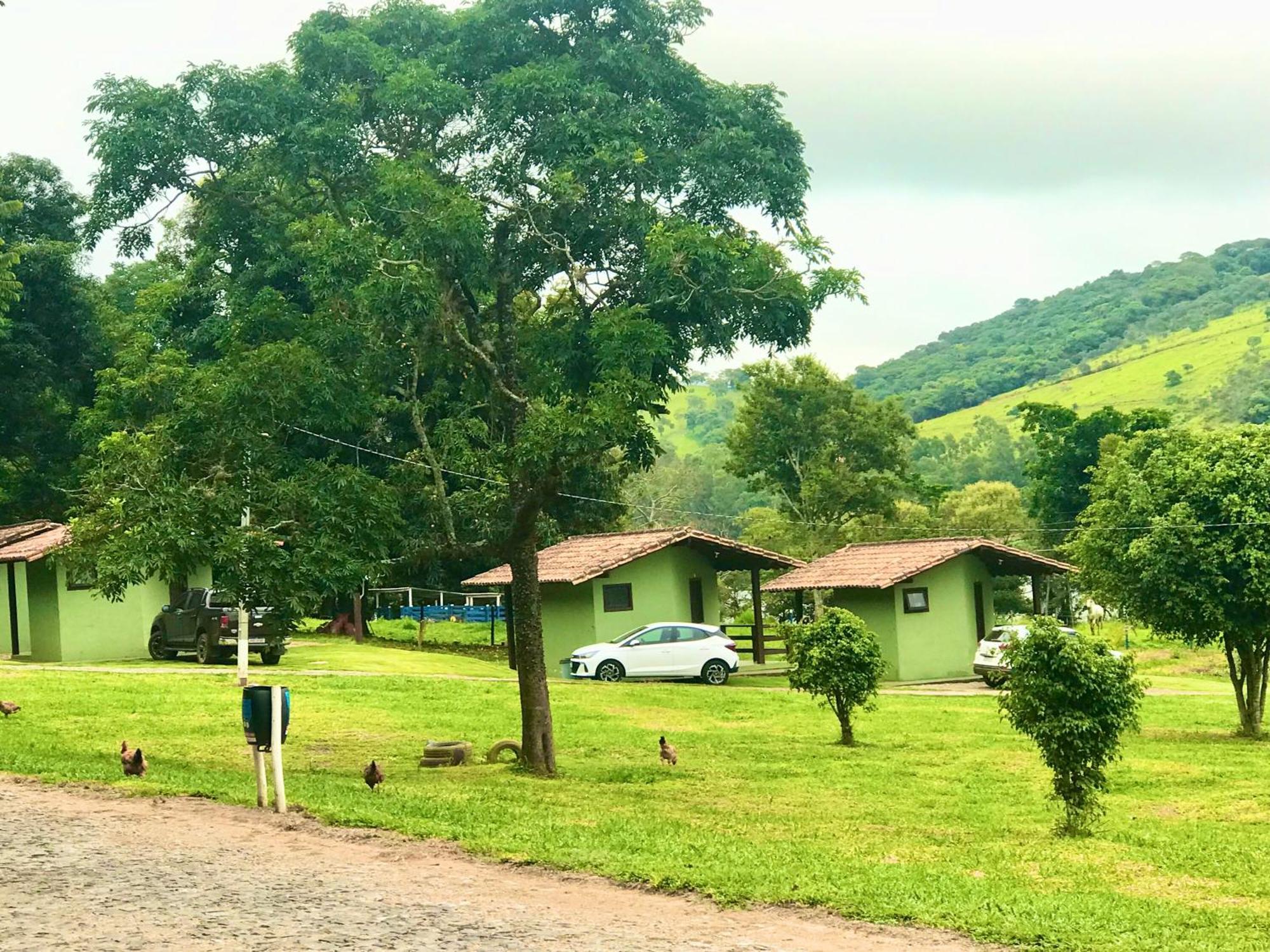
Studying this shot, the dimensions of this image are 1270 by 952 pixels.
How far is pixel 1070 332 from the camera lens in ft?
586

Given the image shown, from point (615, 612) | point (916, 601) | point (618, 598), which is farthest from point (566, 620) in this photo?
point (916, 601)

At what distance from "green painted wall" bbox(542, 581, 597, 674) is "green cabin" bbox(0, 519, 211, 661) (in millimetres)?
9173

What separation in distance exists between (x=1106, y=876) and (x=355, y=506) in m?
Answer: 9.88

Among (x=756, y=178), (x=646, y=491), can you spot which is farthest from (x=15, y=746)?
(x=646, y=491)

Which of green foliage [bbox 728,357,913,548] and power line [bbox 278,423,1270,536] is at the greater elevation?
green foliage [bbox 728,357,913,548]

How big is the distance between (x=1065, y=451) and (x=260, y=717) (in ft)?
188

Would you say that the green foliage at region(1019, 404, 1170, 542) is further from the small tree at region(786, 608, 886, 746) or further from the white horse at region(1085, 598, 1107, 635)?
the small tree at region(786, 608, 886, 746)

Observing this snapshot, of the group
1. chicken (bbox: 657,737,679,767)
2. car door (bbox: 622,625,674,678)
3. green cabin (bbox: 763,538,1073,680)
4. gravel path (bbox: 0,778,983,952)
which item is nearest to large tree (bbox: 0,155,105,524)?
car door (bbox: 622,625,674,678)

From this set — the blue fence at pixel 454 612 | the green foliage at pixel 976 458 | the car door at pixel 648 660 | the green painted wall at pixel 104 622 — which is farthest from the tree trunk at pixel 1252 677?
the green foliage at pixel 976 458

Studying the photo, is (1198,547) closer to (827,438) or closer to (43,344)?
(43,344)

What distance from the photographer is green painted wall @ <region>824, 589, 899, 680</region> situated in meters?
38.2

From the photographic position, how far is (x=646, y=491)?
3324 inches

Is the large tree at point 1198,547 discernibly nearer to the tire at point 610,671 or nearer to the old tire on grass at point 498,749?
the old tire on grass at point 498,749

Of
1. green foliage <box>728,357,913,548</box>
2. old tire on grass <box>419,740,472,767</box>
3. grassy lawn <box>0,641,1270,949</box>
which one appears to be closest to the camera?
grassy lawn <box>0,641,1270,949</box>
